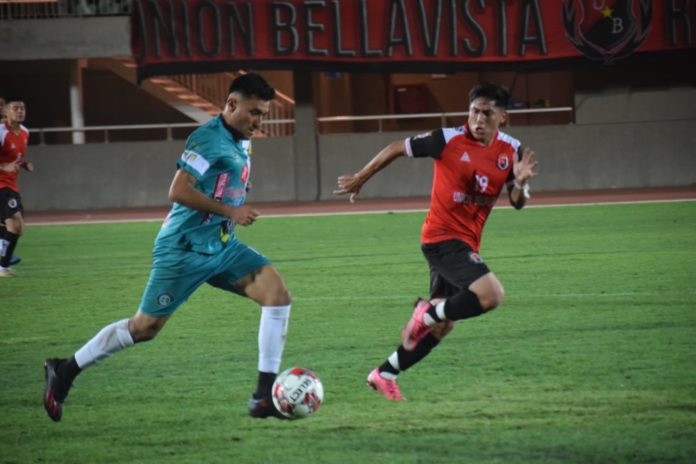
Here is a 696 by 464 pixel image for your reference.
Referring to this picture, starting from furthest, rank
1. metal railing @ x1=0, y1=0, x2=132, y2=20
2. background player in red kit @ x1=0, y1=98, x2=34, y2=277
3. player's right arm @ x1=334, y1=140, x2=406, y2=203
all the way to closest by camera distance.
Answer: metal railing @ x1=0, y1=0, x2=132, y2=20 → background player in red kit @ x1=0, y1=98, x2=34, y2=277 → player's right arm @ x1=334, y1=140, x2=406, y2=203

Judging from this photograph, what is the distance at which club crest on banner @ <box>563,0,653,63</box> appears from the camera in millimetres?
24906

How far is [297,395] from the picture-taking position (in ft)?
21.1

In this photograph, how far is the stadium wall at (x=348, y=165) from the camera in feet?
88.5

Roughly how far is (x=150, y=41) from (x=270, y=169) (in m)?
4.22

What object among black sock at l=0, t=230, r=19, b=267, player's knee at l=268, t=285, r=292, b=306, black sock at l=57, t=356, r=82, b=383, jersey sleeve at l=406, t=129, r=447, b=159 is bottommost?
black sock at l=0, t=230, r=19, b=267

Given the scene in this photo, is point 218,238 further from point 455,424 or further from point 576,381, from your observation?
point 576,381

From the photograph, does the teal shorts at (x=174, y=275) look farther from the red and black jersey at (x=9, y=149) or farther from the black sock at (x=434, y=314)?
the red and black jersey at (x=9, y=149)

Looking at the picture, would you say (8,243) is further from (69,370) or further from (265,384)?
(265,384)

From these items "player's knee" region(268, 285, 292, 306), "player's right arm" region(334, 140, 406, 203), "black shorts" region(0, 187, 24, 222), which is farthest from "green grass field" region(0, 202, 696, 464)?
"player's right arm" region(334, 140, 406, 203)

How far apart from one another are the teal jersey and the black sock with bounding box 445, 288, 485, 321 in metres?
1.38

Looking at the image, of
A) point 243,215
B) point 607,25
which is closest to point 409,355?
point 243,215

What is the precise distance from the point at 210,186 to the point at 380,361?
2.17m

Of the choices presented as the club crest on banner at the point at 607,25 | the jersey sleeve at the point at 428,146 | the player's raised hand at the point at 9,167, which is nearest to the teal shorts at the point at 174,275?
the jersey sleeve at the point at 428,146

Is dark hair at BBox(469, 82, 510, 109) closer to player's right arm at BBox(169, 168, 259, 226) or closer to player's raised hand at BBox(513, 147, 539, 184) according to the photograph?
player's raised hand at BBox(513, 147, 539, 184)
